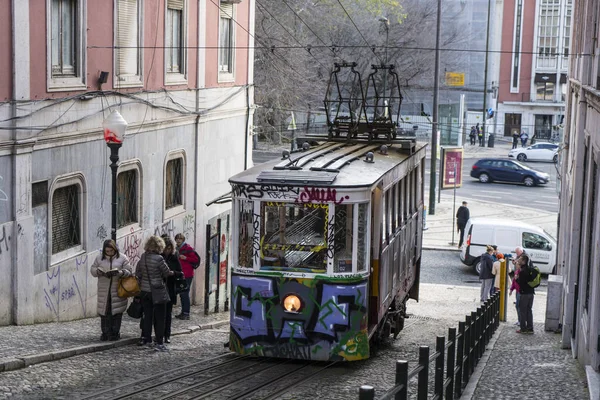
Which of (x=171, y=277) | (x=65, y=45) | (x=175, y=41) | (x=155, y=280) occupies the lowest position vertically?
(x=171, y=277)

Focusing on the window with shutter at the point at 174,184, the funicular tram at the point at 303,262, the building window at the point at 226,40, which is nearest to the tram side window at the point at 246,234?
the funicular tram at the point at 303,262

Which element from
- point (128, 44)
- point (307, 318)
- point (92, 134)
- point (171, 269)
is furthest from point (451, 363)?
point (128, 44)

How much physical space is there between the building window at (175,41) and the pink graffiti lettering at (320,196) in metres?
8.17

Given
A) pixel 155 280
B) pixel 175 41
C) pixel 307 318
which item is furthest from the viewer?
pixel 175 41

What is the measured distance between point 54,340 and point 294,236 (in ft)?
11.0

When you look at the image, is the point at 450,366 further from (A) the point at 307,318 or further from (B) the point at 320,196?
(B) the point at 320,196

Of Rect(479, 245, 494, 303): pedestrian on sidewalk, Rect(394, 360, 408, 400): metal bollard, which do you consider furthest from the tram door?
Rect(479, 245, 494, 303): pedestrian on sidewalk

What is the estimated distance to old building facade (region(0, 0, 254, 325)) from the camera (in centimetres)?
1402

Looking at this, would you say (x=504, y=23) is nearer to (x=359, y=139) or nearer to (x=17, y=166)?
(x=359, y=139)

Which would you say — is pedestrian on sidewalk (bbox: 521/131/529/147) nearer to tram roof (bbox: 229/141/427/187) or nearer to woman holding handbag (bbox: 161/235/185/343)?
tram roof (bbox: 229/141/427/187)

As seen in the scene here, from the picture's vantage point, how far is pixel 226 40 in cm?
2383

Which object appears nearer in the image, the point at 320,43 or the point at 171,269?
the point at 171,269

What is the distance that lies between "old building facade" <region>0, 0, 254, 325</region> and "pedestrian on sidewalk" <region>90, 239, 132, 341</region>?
4.79ft

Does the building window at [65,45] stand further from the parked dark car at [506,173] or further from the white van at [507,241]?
the parked dark car at [506,173]
